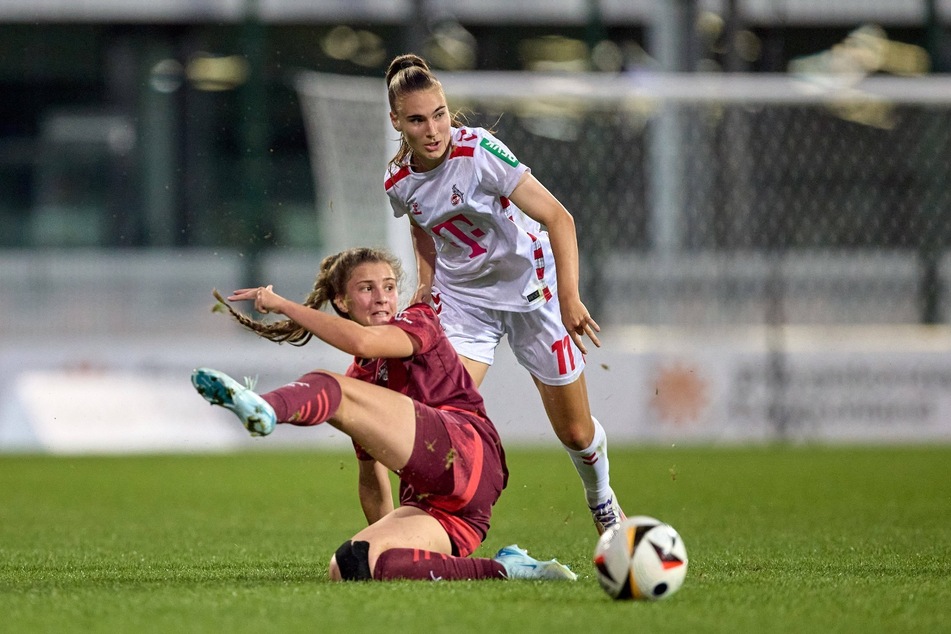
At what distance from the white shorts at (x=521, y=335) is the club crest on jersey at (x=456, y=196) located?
1.66 feet

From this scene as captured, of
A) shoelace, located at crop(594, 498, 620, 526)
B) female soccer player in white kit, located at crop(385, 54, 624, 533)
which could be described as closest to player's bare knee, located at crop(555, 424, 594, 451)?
female soccer player in white kit, located at crop(385, 54, 624, 533)

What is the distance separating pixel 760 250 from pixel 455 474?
9359 mm

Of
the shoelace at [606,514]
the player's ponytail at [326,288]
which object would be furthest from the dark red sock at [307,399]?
the shoelace at [606,514]

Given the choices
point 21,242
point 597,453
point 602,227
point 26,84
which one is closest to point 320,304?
point 597,453

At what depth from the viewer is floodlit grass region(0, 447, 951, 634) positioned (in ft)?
12.6

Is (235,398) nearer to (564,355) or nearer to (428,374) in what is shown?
(428,374)

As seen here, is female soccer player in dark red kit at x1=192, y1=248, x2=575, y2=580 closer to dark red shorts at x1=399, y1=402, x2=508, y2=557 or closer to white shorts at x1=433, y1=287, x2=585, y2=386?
dark red shorts at x1=399, y1=402, x2=508, y2=557

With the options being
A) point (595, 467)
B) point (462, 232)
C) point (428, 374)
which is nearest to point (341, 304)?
point (428, 374)

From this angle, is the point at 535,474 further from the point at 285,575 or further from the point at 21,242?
the point at 21,242

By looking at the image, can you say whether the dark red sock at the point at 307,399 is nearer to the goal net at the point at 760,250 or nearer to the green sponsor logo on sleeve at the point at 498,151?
the green sponsor logo on sleeve at the point at 498,151

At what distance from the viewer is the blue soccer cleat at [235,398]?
13.1 feet

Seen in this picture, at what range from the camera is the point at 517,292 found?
5.87 meters

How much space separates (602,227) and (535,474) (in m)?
3.56

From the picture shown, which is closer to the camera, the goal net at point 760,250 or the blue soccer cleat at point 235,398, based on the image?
the blue soccer cleat at point 235,398
